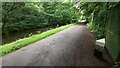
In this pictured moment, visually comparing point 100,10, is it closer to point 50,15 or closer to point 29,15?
point 29,15

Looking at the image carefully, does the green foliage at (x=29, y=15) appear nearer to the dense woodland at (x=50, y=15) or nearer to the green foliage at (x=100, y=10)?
the dense woodland at (x=50, y=15)

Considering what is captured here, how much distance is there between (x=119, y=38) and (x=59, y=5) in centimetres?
3524

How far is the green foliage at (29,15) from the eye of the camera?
66.5ft

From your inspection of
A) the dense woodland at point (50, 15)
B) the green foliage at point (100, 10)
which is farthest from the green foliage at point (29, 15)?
the green foliage at point (100, 10)

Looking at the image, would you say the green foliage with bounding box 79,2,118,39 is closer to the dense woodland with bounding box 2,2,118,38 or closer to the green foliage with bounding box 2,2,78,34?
the dense woodland with bounding box 2,2,118,38

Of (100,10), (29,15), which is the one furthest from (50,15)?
(100,10)

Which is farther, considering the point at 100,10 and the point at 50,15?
the point at 50,15

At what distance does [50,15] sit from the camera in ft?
120

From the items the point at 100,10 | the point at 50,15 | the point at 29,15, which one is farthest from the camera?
the point at 50,15

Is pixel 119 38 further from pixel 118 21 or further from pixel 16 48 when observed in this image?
pixel 16 48

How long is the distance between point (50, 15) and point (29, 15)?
1165cm

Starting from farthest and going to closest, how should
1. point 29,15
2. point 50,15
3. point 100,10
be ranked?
point 50,15
point 29,15
point 100,10

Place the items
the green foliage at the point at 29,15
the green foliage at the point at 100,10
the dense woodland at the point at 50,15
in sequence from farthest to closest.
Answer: the green foliage at the point at 29,15 → the dense woodland at the point at 50,15 → the green foliage at the point at 100,10

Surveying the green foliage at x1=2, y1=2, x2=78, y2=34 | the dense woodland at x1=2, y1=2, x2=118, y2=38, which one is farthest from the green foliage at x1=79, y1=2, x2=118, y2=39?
the green foliage at x1=2, y1=2, x2=78, y2=34
